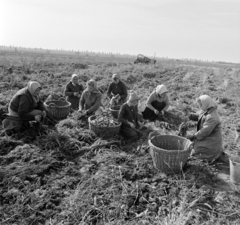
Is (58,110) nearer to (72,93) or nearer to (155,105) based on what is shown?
(72,93)

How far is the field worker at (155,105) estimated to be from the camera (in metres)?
6.04

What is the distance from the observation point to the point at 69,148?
425 centimetres

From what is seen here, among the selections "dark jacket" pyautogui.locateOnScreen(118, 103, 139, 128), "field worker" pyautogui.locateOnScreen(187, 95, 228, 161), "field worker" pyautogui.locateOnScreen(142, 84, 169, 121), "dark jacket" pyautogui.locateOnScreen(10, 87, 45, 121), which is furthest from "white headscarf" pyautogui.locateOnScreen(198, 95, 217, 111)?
"dark jacket" pyautogui.locateOnScreen(10, 87, 45, 121)

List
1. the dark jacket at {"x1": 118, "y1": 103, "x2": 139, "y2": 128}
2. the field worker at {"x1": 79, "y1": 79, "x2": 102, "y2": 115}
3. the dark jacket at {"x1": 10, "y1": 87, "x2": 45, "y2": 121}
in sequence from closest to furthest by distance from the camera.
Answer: the dark jacket at {"x1": 10, "y1": 87, "x2": 45, "y2": 121} < the dark jacket at {"x1": 118, "y1": 103, "x2": 139, "y2": 128} < the field worker at {"x1": 79, "y1": 79, "x2": 102, "y2": 115}

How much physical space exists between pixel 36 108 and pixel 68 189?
245cm

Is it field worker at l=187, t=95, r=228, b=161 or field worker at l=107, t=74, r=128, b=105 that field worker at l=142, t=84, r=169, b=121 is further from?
field worker at l=187, t=95, r=228, b=161

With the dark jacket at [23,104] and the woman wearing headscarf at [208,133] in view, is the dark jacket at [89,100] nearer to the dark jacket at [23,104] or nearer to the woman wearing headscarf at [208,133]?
the dark jacket at [23,104]

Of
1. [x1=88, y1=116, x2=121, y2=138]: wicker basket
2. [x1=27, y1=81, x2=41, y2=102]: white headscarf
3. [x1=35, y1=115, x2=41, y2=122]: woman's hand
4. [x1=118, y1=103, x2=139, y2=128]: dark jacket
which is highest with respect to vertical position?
[x1=27, y1=81, x2=41, y2=102]: white headscarf

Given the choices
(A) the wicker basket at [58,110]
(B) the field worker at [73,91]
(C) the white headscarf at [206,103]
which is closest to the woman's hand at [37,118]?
(A) the wicker basket at [58,110]

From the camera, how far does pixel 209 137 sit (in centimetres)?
402

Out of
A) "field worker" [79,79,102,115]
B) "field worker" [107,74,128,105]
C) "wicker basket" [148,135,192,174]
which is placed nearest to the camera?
"wicker basket" [148,135,192,174]

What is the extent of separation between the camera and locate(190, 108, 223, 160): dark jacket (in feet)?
12.8

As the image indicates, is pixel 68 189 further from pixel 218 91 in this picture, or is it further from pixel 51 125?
pixel 218 91

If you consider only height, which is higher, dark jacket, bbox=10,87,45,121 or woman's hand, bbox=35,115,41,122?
dark jacket, bbox=10,87,45,121
